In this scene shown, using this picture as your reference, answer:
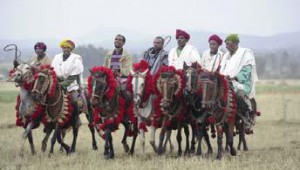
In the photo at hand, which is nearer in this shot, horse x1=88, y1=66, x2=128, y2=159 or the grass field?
the grass field

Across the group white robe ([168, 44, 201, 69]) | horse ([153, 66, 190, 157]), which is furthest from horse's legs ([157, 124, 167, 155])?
white robe ([168, 44, 201, 69])

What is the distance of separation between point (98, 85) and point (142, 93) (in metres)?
1.22

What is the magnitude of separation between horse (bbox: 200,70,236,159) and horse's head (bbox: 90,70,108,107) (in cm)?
216

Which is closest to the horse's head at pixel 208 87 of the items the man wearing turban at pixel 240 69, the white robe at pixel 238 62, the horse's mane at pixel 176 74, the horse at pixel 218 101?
the horse at pixel 218 101

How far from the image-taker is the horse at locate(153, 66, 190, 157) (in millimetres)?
12914

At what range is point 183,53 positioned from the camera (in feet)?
47.8

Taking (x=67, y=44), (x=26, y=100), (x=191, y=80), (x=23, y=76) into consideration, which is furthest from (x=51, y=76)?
(x=191, y=80)

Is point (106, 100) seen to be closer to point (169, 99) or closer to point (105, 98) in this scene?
point (105, 98)

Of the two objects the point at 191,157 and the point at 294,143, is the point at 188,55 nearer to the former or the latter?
the point at 191,157

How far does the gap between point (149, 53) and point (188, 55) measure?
102cm

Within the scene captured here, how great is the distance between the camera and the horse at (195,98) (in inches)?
511

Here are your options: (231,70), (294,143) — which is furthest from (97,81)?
(294,143)

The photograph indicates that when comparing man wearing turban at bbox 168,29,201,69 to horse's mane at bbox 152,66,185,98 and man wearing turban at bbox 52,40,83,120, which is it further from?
man wearing turban at bbox 52,40,83,120

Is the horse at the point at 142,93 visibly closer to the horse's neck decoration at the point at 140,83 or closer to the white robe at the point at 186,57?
the horse's neck decoration at the point at 140,83
